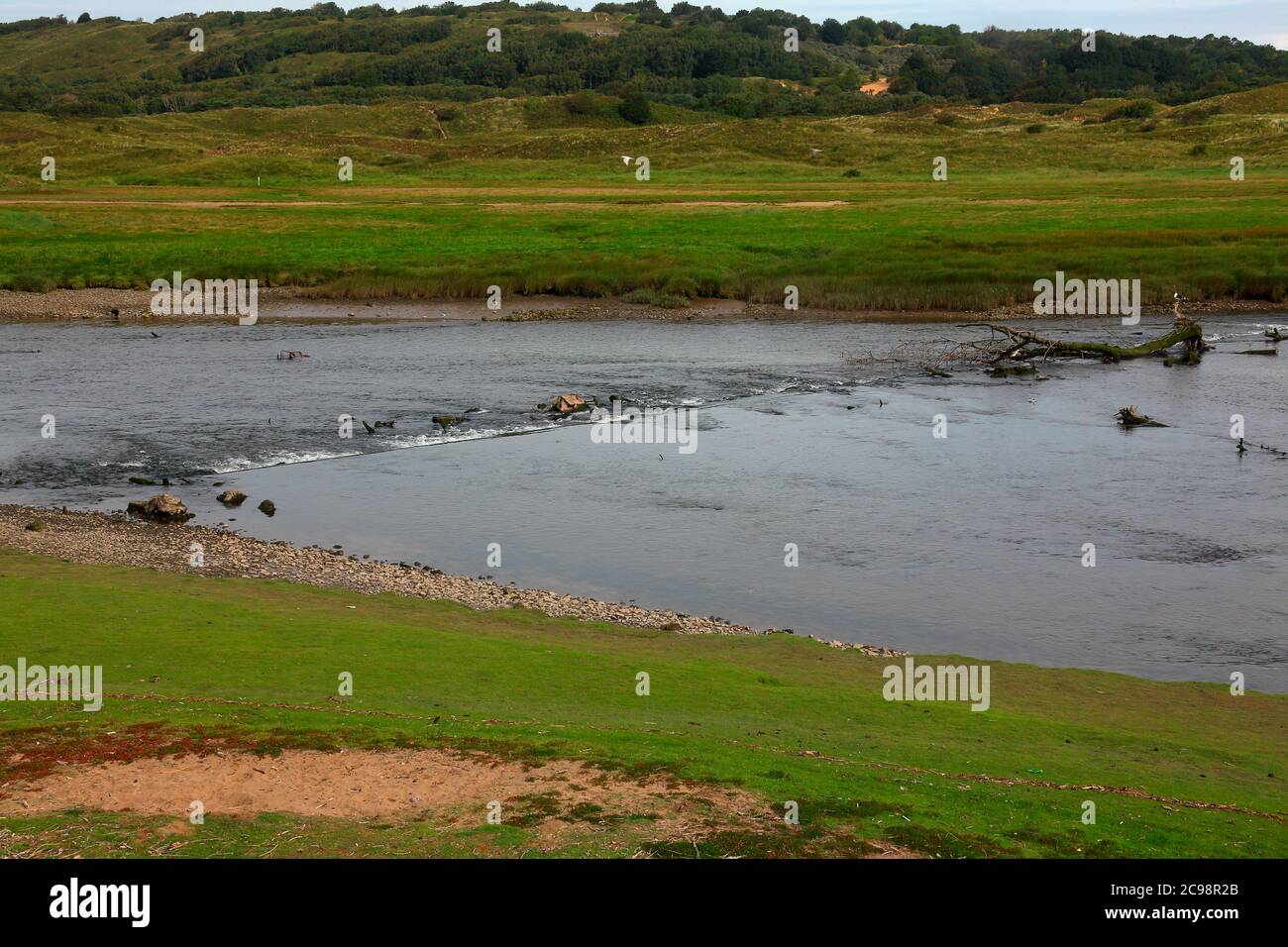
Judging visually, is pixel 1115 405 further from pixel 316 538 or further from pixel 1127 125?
pixel 1127 125

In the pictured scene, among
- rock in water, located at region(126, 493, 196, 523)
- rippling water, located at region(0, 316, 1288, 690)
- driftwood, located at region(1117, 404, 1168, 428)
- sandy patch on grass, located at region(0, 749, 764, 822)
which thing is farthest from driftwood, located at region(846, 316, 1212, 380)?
sandy patch on grass, located at region(0, 749, 764, 822)

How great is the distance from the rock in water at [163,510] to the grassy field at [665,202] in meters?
36.8

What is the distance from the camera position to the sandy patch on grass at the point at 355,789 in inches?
413

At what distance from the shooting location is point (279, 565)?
2141 centimetres

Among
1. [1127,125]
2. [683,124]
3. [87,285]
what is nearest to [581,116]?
[683,124]

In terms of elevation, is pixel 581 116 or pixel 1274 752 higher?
pixel 581 116

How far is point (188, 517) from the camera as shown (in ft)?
81.6

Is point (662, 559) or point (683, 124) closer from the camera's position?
point (662, 559)

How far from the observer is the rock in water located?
80.5ft

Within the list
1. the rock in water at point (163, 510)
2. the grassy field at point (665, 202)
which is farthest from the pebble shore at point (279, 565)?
the grassy field at point (665, 202)

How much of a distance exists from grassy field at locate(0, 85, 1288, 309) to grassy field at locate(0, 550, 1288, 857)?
4203cm

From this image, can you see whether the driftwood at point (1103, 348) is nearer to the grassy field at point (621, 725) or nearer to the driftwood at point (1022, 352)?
the driftwood at point (1022, 352)

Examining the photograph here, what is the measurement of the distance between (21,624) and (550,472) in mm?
14583

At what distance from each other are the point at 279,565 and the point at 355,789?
36.3 ft
